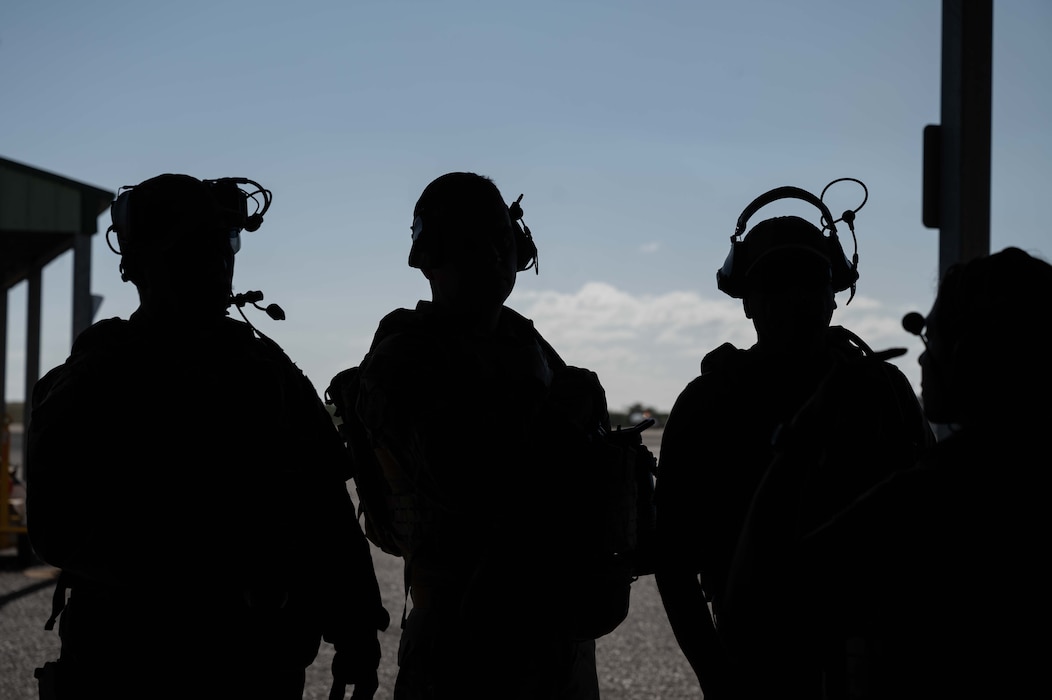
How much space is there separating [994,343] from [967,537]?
0.35 m

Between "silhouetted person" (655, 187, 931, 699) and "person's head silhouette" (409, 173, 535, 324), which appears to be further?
"person's head silhouette" (409, 173, 535, 324)

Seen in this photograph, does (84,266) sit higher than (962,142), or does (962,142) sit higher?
(84,266)

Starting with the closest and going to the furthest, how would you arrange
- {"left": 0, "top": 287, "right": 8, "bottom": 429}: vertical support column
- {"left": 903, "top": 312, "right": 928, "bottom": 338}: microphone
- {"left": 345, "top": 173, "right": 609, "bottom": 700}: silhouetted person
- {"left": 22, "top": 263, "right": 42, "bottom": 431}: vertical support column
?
{"left": 903, "top": 312, "right": 928, "bottom": 338}: microphone
{"left": 345, "top": 173, "right": 609, "bottom": 700}: silhouetted person
{"left": 22, "top": 263, "right": 42, "bottom": 431}: vertical support column
{"left": 0, "top": 287, "right": 8, "bottom": 429}: vertical support column

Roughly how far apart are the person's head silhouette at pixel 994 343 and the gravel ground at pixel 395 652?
189 inches

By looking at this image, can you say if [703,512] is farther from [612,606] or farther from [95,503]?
[95,503]

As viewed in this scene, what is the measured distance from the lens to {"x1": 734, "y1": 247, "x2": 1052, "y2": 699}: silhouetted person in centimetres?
168

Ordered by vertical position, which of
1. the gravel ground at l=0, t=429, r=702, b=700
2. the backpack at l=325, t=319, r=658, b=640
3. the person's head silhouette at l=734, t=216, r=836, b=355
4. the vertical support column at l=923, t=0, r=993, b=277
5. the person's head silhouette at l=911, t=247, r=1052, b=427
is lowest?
the gravel ground at l=0, t=429, r=702, b=700

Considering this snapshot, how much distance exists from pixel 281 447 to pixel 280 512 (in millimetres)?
163

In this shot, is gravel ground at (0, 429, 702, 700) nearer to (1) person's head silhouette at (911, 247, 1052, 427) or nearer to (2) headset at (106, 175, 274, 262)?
(2) headset at (106, 175, 274, 262)

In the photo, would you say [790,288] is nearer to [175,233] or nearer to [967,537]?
[967,537]

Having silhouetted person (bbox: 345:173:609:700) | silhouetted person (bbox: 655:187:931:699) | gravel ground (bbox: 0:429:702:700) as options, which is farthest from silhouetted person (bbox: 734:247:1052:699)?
gravel ground (bbox: 0:429:702:700)

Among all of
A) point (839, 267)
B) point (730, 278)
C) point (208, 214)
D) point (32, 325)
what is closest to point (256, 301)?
point (208, 214)

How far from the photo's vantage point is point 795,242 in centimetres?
259

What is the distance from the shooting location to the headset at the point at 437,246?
269cm
